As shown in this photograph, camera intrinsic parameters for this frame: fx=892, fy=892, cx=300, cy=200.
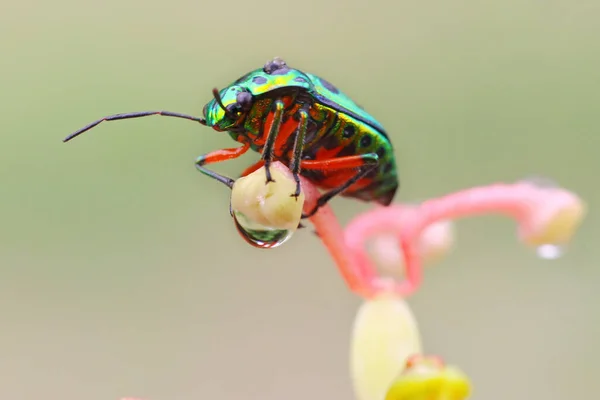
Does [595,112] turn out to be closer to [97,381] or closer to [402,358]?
[97,381]

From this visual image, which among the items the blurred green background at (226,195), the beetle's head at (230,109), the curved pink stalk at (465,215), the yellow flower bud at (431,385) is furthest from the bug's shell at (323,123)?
the blurred green background at (226,195)

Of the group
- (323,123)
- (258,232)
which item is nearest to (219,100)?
(323,123)

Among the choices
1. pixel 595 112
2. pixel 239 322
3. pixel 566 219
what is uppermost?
pixel 595 112

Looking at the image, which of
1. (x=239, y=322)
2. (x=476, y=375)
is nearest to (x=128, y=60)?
(x=239, y=322)

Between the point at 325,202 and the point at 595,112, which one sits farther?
the point at 595,112

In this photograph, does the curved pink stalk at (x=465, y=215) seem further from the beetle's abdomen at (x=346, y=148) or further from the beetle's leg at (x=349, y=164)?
the beetle's abdomen at (x=346, y=148)

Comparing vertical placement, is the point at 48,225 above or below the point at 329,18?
below
